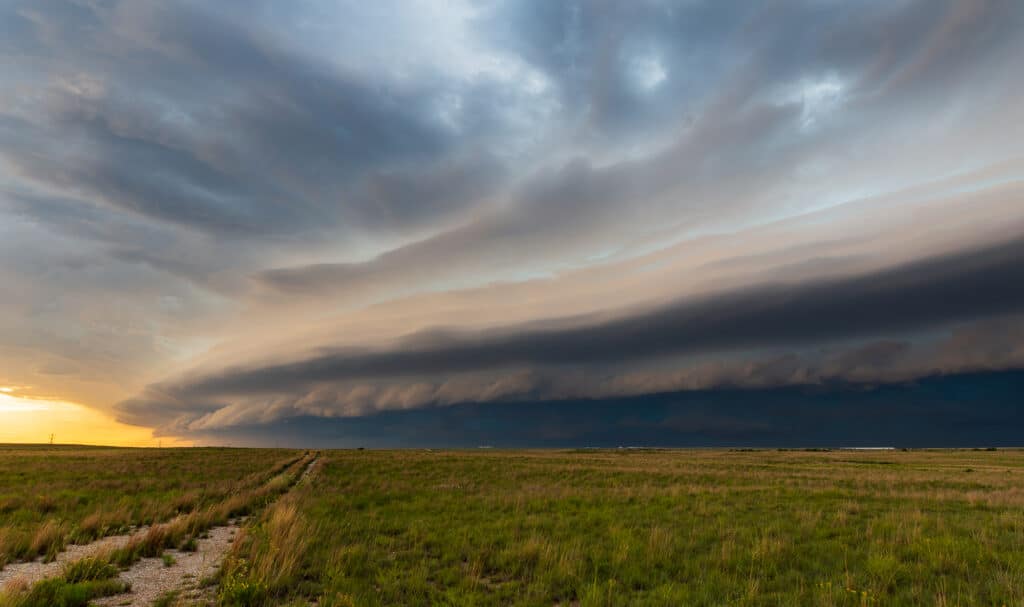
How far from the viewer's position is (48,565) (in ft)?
41.1

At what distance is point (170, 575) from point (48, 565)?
3516 millimetres

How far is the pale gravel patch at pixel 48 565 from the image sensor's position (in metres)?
11.1

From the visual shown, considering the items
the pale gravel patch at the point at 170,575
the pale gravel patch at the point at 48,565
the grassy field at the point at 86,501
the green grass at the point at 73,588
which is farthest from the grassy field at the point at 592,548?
the pale gravel patch at the point at 48,565

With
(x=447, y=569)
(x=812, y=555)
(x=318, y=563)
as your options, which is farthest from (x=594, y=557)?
(x=318, y=563)

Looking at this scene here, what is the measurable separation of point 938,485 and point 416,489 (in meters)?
31.5

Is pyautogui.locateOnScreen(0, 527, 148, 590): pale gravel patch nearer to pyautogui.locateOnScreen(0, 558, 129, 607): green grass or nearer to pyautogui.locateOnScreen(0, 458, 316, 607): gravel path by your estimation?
pyautogui.locateOnScreen(0, 458, 316, 607): gravel path

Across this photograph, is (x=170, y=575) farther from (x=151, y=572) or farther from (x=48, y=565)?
(x=48, y=565)

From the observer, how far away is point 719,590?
34.2 ft

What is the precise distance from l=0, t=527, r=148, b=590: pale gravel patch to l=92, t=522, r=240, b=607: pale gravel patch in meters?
A: 1.25

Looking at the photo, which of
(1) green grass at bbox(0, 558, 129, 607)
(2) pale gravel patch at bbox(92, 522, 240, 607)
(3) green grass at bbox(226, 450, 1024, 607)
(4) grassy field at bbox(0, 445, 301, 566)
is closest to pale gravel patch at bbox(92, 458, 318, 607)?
(2) pale gravel patch at bbox(92, 522, 240, 607)

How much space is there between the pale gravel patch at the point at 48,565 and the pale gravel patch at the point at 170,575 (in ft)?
4.10

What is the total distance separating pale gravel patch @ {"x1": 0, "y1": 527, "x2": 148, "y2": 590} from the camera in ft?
36.3

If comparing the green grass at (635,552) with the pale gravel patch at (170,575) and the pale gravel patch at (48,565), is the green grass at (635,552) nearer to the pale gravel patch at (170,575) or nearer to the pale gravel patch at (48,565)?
the pale gravel patch at (170,575)

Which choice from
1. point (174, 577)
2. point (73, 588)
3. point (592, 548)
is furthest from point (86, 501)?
point (592, 548)
